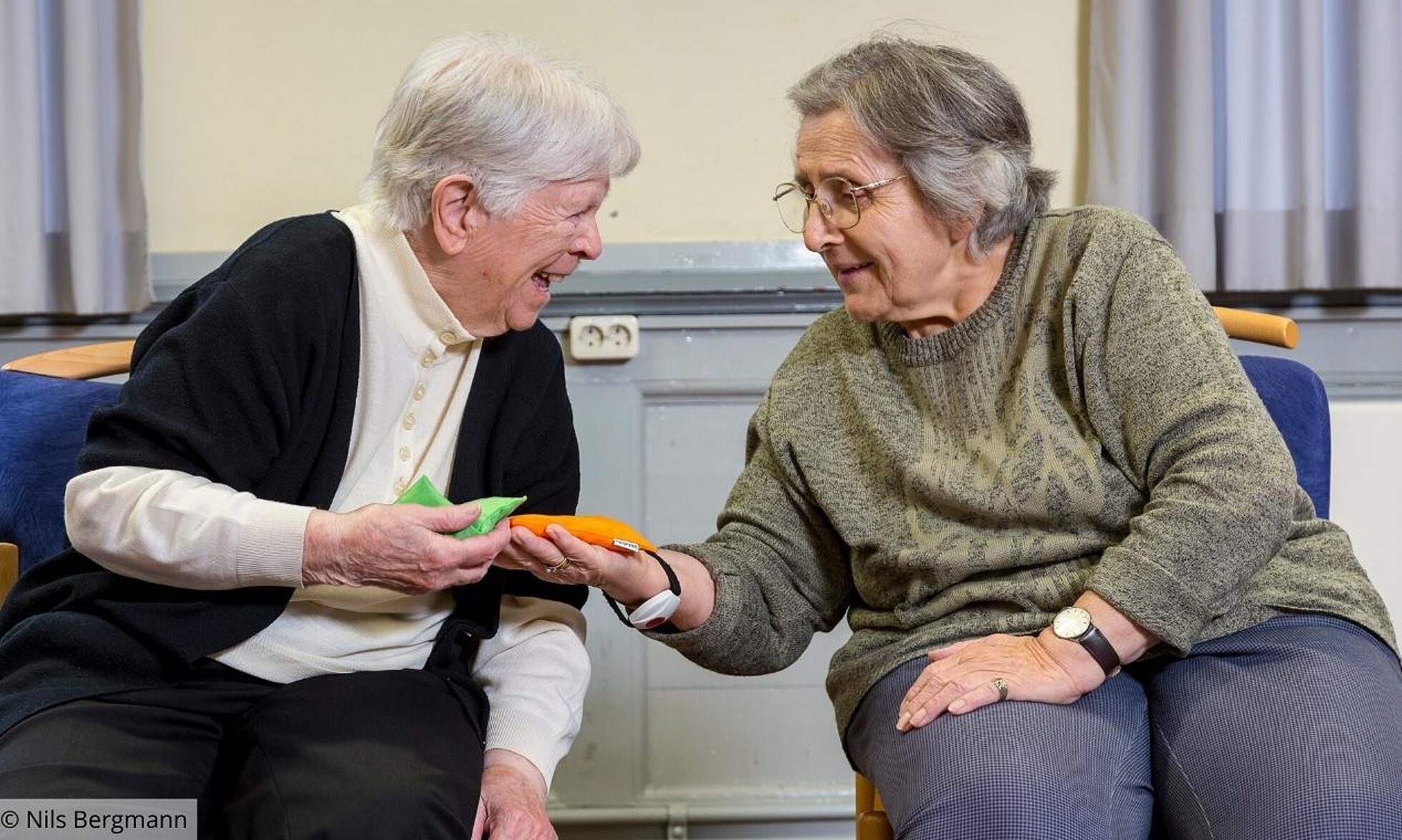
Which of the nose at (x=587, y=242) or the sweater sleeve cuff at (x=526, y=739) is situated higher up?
the nose at (x=587, y=242)

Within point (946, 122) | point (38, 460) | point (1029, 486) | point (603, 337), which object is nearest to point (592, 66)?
point (603, 337)

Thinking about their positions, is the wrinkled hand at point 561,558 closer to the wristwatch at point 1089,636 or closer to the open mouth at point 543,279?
the open mouth at point 543,279

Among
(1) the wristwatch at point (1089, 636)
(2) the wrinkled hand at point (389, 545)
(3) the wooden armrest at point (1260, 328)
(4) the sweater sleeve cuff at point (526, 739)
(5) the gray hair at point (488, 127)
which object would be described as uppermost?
(5) the gray hair at point (488, 127)

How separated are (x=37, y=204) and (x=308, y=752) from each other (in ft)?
4.37

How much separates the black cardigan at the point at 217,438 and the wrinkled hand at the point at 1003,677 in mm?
476

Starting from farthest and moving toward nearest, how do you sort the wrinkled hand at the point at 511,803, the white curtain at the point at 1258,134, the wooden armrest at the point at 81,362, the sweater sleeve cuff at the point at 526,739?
the white curtain at the point at 1258,134 → the wooden armrest at the point at 81,362 → the sweater sleeve cuff at the point at 526,739 → the wrinkled hand at the point at 511,803

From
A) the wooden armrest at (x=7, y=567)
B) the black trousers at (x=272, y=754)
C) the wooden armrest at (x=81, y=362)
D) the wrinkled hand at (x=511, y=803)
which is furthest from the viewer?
the wooden armrest at (x=81, y=362)

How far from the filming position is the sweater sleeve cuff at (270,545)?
48.5 inches

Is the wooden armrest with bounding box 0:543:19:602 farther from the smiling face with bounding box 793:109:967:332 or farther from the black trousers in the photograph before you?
the smiling face with bounding box 793:109:967:332

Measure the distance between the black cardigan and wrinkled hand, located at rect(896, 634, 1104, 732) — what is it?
1.56 ft

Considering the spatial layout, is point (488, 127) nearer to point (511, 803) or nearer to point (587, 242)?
point (587, 242)

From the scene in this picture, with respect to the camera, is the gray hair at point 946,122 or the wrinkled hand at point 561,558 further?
the gray hair at point 946,122

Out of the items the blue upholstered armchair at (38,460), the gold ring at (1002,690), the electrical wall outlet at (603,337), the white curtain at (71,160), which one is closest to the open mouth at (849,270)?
the gold ring at (1002,690)

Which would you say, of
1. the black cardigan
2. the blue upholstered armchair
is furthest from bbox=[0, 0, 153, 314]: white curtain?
the black cardigan
